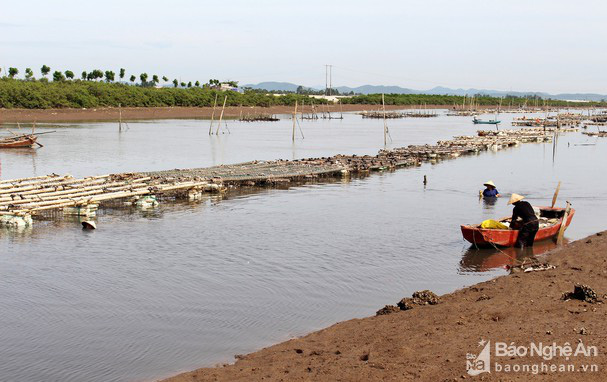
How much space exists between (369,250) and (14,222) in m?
11.0

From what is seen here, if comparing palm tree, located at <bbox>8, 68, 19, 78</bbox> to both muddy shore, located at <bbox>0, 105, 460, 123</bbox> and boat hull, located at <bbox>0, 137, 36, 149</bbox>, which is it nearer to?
muddy shore, located at <bbox>0, 105, 460, 123</bbox>

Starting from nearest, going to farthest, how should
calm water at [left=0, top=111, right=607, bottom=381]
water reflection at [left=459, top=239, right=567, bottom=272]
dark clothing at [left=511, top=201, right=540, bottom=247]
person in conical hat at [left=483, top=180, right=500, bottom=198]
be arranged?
calm water at [left=0, top=111, right=607, bottom=381] < water reflection at [left=459, top=239, right=567, bottom=272] < dark clothing at [left=511, top=201, right=540, bottom=247] < person in conical hat at [left=483, top=180, right=500, bottom=198]

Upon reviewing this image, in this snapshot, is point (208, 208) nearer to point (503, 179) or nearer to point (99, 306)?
point (99, 306)

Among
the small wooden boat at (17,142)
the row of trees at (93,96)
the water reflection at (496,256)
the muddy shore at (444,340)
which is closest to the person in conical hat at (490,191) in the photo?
the water reflection at (496,256)

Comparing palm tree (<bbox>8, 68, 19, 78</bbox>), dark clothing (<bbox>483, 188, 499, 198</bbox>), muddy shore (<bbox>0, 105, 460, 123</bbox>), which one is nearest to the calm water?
dark clothing (<bbox>483, 188, 499, 198</bbox>)

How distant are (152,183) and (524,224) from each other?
50.3 ft

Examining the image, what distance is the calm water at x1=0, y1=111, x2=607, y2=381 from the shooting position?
1102cm

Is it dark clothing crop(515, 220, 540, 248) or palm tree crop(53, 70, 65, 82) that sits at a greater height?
palm tree crop(53, 70, 65, 82)

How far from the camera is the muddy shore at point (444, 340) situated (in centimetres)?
828

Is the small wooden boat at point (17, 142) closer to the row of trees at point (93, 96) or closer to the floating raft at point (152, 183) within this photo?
the floating raft at point (152, 183)

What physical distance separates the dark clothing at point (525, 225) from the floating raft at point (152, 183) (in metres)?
13.1

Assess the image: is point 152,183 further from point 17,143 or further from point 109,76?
point 109,76

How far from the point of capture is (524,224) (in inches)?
701

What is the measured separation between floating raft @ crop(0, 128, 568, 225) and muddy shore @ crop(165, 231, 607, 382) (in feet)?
45.7
